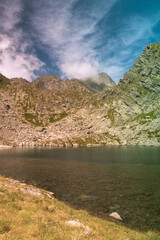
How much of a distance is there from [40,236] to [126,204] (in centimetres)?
2232

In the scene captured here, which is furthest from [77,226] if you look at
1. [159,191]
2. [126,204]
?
[159,191]

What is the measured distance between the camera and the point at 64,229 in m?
13.4

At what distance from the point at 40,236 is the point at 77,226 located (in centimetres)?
453

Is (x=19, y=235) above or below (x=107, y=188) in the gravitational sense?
above

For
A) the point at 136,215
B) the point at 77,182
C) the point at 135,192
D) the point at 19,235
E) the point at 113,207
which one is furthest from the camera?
the point at 77,182

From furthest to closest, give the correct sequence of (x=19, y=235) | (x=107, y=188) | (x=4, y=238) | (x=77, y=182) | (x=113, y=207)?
(x=77, y=182)
(x=107, y=188)
(x=113, y=207)
(x=19, y=235)
(x=4, y=238)

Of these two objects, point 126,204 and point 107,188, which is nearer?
point 126,204

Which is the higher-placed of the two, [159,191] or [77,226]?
[77,226]

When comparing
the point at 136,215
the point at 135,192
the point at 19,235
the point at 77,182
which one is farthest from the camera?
the point at 77,182

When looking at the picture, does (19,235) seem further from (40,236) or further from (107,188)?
(107,188)

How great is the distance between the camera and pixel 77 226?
14461 millimetres

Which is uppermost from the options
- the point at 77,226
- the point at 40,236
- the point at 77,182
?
the point at 40,236

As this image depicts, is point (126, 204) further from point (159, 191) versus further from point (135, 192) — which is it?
point (159, 191)

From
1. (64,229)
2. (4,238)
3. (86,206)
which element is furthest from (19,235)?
(86,206)
